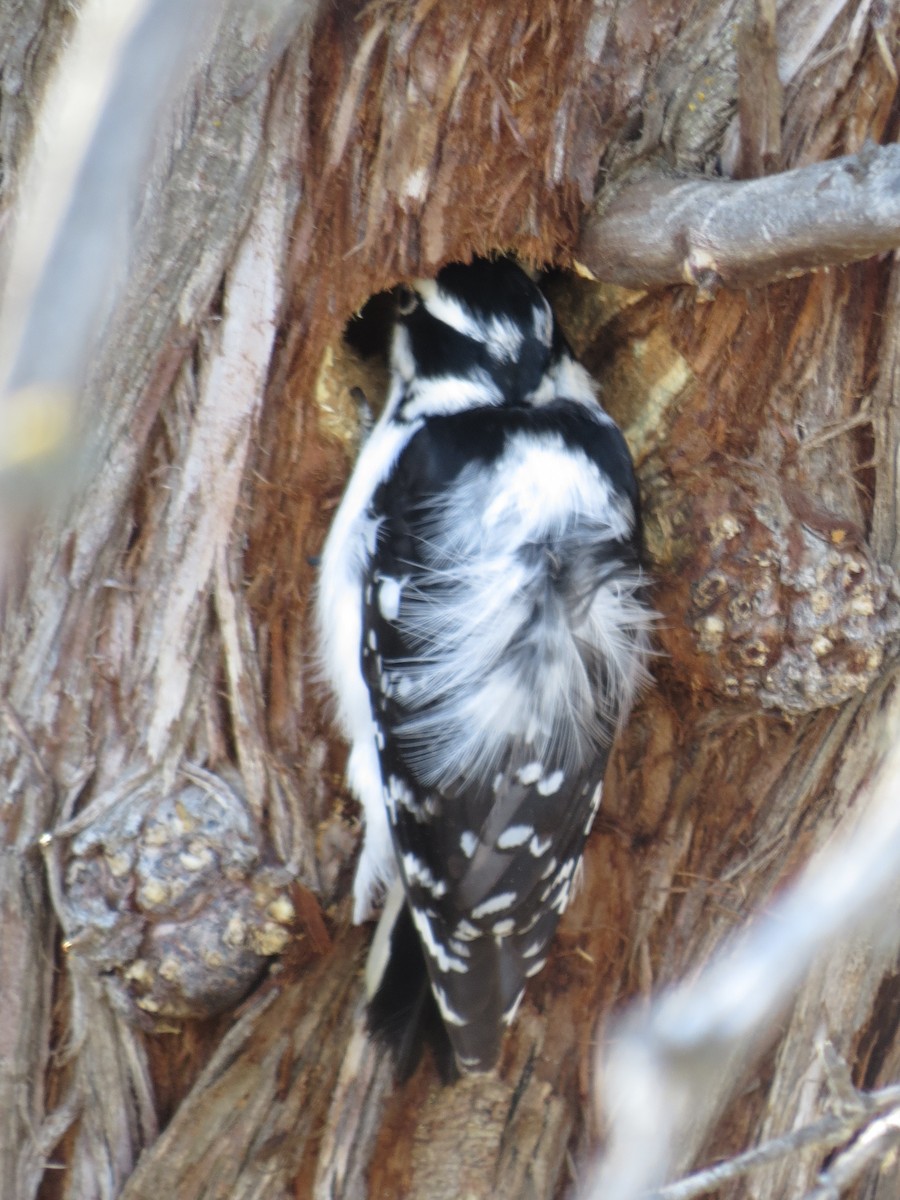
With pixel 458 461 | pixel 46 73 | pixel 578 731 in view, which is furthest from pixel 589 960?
pixel 46 73

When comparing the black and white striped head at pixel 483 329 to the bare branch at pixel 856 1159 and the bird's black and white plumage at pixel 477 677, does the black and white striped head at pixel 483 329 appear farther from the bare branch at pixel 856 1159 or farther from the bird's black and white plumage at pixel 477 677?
the bare branch at pixel 856 1159

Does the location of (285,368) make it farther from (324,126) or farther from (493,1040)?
(493,1040)

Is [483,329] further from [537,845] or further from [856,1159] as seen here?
[856,1159]

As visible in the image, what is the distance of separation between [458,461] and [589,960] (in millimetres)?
842

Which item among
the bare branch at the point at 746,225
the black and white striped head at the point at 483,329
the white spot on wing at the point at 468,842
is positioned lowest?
the white spot on wing at the point at 468,842

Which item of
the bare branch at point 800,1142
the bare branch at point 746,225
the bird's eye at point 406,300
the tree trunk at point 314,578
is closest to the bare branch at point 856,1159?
the bare branch at point 800,1142

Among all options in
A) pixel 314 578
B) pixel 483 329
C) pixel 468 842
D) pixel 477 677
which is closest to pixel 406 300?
pixel 483 329

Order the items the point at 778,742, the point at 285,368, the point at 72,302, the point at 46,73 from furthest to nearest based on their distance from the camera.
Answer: the point at 778,742, the point at 285,368, the point at 46,73, the point at 72,302

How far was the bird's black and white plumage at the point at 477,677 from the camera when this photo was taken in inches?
79.4

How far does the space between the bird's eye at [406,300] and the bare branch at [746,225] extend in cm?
34

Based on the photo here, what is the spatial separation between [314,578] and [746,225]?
838 mm

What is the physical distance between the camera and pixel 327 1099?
6.79ft

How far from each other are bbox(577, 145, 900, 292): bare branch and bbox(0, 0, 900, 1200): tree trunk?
63mm

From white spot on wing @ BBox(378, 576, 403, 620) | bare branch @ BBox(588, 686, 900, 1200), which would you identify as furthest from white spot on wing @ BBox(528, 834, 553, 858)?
bare branch @ BBox(588, 686, 900, 1200)
